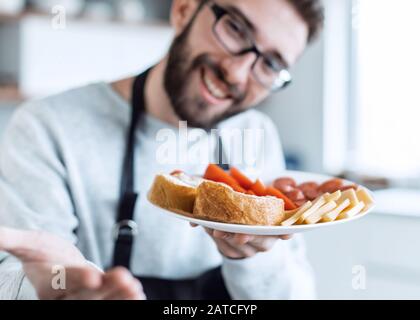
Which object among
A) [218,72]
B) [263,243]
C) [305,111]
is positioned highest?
[218,72]

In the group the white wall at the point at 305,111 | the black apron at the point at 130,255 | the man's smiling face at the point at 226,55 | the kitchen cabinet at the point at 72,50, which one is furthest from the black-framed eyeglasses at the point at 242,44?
the kitchen cabinet at the point at 72,50

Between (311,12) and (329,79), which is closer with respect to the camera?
(311,12)

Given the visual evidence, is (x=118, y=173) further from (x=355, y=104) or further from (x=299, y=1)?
(x=355, y=104)

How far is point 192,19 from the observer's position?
0.59 m

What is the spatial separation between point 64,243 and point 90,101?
1.48 ft

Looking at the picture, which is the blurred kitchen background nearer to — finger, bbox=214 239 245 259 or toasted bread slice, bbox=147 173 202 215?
finger, bbox=214 239 245 259

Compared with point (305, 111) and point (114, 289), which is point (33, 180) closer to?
point (114, 289)

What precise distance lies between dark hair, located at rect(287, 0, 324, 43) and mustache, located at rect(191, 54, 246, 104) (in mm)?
112

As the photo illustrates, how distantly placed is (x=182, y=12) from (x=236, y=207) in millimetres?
429

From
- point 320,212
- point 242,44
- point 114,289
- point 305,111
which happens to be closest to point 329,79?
point 305,111

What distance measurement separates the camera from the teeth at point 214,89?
538mm

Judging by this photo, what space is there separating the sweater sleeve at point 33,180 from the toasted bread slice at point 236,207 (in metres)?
0.17

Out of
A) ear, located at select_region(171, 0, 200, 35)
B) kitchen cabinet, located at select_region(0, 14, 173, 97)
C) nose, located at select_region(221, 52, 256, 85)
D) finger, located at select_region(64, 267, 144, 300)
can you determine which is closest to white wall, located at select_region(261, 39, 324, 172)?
kitchen cabinet, located at select_region(0, 14, 173, 97)

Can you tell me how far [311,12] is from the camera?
527 millimetres
